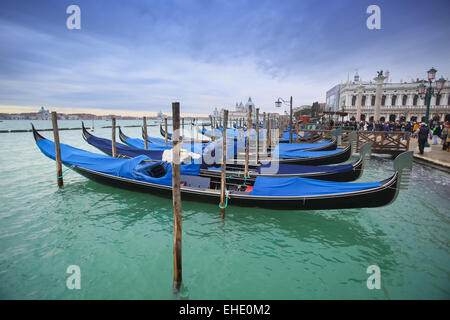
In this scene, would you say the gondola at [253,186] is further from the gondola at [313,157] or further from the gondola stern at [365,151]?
the gondola at [313,157]

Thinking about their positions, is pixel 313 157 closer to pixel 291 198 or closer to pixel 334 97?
pixel 291 198

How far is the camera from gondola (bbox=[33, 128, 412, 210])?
3.69 m

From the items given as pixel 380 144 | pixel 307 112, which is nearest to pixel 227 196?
pixel 380 144

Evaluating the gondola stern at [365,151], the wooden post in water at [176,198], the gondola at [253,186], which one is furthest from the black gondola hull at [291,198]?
the wooden post in water at [176,198]

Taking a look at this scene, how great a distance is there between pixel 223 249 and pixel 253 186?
1.62 meters

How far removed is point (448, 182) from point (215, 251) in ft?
24.0

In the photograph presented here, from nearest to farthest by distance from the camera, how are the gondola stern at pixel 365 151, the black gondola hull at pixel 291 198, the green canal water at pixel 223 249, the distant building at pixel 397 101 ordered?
1. the green canal water at pixel 223 249
2. the black gondola hull at pixel 291 198
3. the gondola stern at pixel 365 151
4. the distant building at pixel 397 101

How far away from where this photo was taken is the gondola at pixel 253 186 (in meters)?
3.69

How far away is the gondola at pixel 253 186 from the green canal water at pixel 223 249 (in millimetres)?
426

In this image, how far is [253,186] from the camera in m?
4.79

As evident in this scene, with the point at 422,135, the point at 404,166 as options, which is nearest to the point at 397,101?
the point at 422,135

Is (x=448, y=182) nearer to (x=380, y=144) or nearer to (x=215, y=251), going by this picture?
(x=380, y=144)

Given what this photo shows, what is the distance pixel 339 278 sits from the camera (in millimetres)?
2977

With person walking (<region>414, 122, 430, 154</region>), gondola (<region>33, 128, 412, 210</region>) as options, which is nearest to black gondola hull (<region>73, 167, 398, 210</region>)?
gondola (<region>33, 128, 412, 210</region>)
